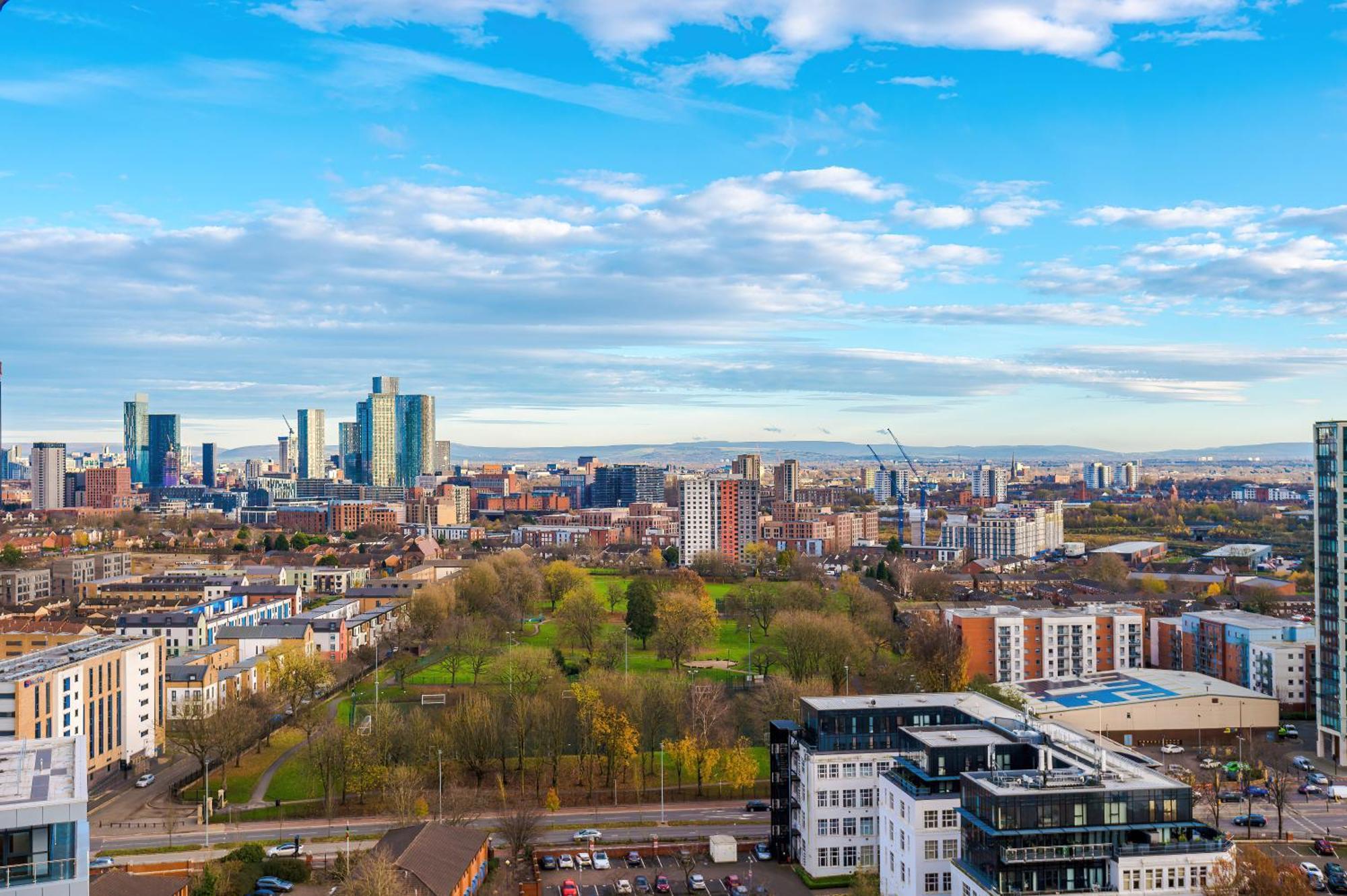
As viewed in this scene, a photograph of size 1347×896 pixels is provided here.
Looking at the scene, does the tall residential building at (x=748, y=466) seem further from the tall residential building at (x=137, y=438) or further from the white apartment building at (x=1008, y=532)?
the tall residential building at (x=137, y=438)

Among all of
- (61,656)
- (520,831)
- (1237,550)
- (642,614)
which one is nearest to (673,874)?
(520,831)

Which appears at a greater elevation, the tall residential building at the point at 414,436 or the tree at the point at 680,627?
the tall residential building at the point at 414,436

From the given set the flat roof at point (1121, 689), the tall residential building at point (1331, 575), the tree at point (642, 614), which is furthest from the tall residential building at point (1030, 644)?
the tree at point (642, 614)

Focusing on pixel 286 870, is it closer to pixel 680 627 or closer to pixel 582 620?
pixel 680 627

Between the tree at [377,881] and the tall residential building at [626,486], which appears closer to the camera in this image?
the tree at [377,881]

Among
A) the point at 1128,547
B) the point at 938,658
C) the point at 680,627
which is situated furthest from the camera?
the point at 1128,547

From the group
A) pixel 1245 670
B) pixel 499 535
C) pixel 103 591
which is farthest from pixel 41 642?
pixel 499 535
